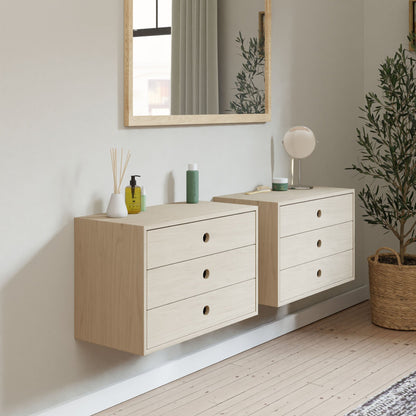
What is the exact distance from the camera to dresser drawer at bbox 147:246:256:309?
236 cm

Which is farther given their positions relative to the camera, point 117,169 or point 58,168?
point 117,169

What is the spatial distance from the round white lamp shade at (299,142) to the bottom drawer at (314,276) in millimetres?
515

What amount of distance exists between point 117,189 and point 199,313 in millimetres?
533

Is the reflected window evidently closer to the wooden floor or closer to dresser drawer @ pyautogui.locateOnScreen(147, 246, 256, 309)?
dresser drawer @ pyautogui.locateOnScreen(147, 246, 256, 309)

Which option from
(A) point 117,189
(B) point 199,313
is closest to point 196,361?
(B) point 199,313

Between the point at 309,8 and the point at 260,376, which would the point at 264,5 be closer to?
the point at 309,8

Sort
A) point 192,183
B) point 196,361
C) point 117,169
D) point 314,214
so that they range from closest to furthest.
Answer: point 117,169, point 192,183, point 196,361, point 314,214

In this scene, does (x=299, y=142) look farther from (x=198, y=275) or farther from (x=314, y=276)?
(x=198, y=275)

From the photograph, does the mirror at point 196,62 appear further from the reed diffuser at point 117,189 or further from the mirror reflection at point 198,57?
the reed diffuser at point 117,189

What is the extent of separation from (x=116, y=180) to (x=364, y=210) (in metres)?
1.98

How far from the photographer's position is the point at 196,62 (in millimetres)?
2885

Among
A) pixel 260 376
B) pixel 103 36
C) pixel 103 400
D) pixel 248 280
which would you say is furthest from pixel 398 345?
pixel 103 36

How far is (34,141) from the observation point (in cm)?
232

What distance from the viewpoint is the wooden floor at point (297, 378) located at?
2627mm
